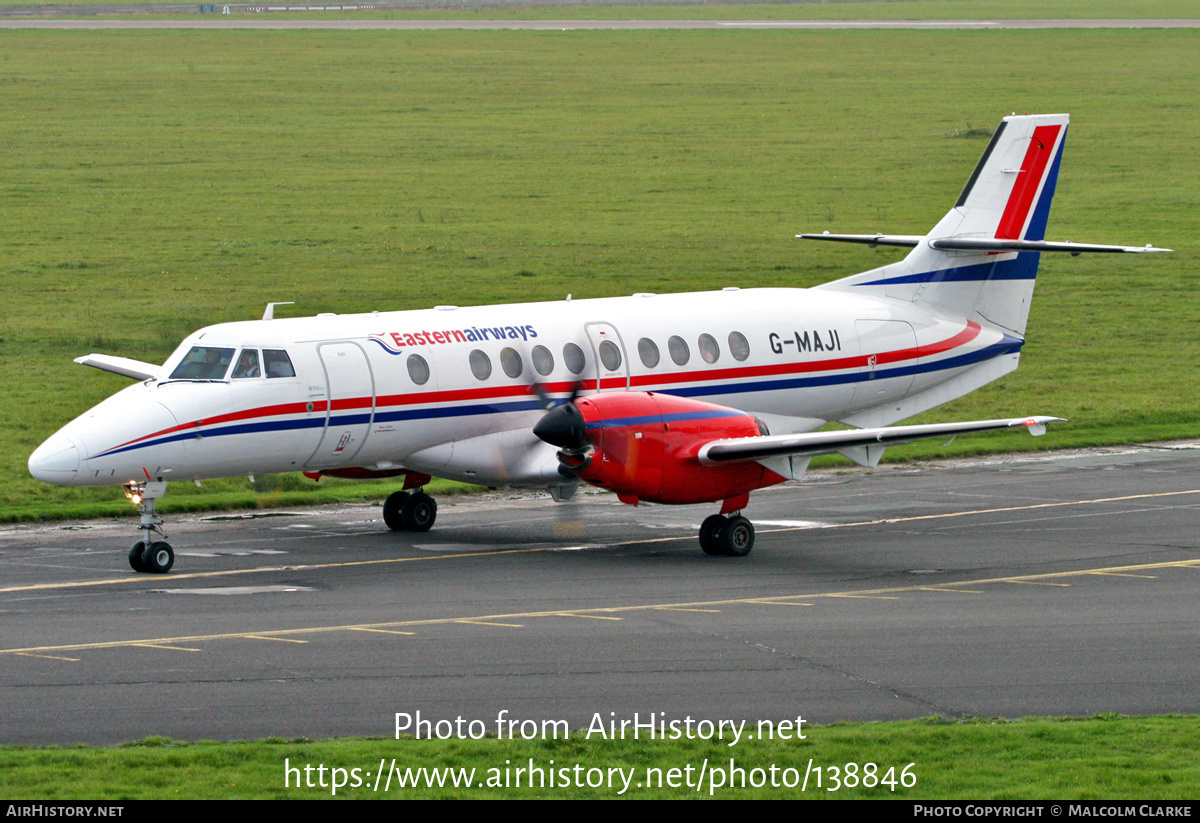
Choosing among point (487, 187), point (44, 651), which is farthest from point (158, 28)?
point (44, 651)

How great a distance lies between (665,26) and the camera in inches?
4400

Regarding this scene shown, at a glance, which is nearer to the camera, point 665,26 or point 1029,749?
point 1029,749

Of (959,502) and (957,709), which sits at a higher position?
(959,502)

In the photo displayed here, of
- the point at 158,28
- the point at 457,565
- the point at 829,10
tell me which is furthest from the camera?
the point at 829,10

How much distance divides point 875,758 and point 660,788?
1924mm

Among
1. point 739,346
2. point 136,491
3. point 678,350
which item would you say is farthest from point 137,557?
point 739,346

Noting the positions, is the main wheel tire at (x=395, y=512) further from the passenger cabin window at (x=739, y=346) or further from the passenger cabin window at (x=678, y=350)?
the passenger cabin window at (x=739, y=346)

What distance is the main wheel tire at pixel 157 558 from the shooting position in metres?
21.8

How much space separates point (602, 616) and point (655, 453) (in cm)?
413

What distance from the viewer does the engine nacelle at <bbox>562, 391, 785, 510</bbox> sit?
75.2 feet

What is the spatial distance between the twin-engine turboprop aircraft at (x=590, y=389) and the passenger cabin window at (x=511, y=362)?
0.04 metres

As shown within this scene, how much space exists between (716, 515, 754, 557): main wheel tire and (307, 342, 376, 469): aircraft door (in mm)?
5194
